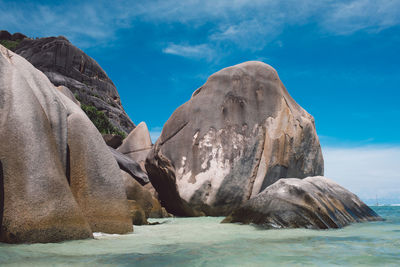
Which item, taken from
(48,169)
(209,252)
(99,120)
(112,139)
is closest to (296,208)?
(209,252)

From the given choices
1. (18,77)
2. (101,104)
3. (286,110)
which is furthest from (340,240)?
(101,104)

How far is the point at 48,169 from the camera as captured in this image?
4000mm

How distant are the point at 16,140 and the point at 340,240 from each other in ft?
11.6

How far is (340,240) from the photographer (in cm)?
422

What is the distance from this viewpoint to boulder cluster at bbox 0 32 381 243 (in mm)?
3881

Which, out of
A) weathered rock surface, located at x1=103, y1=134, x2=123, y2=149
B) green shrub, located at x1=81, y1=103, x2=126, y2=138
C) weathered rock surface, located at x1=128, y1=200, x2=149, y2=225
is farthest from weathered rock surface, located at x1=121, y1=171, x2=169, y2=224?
green shrub, located at x1=81, y1=103, x2=126, y2=138

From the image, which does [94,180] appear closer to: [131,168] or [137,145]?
[131,168]

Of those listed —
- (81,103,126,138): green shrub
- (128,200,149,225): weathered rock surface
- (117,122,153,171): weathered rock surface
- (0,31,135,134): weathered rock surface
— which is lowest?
(128,200,149,225): weathered rock surface

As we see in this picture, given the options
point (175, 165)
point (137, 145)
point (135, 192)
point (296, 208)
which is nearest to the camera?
point (296, 208)

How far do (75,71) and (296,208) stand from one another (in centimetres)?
3487

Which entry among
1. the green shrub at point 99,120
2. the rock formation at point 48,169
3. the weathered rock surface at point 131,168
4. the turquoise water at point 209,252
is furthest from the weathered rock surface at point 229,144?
the green shrub at point 99,120

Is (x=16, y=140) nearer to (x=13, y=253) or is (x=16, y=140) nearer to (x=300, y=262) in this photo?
(x=13, y=253)

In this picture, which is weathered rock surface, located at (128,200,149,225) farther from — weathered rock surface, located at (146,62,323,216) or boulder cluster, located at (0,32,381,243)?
weathered rock surface, located at (146,62,323,216)

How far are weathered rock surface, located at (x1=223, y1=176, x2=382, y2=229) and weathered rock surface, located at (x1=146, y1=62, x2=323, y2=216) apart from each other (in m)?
2.78
